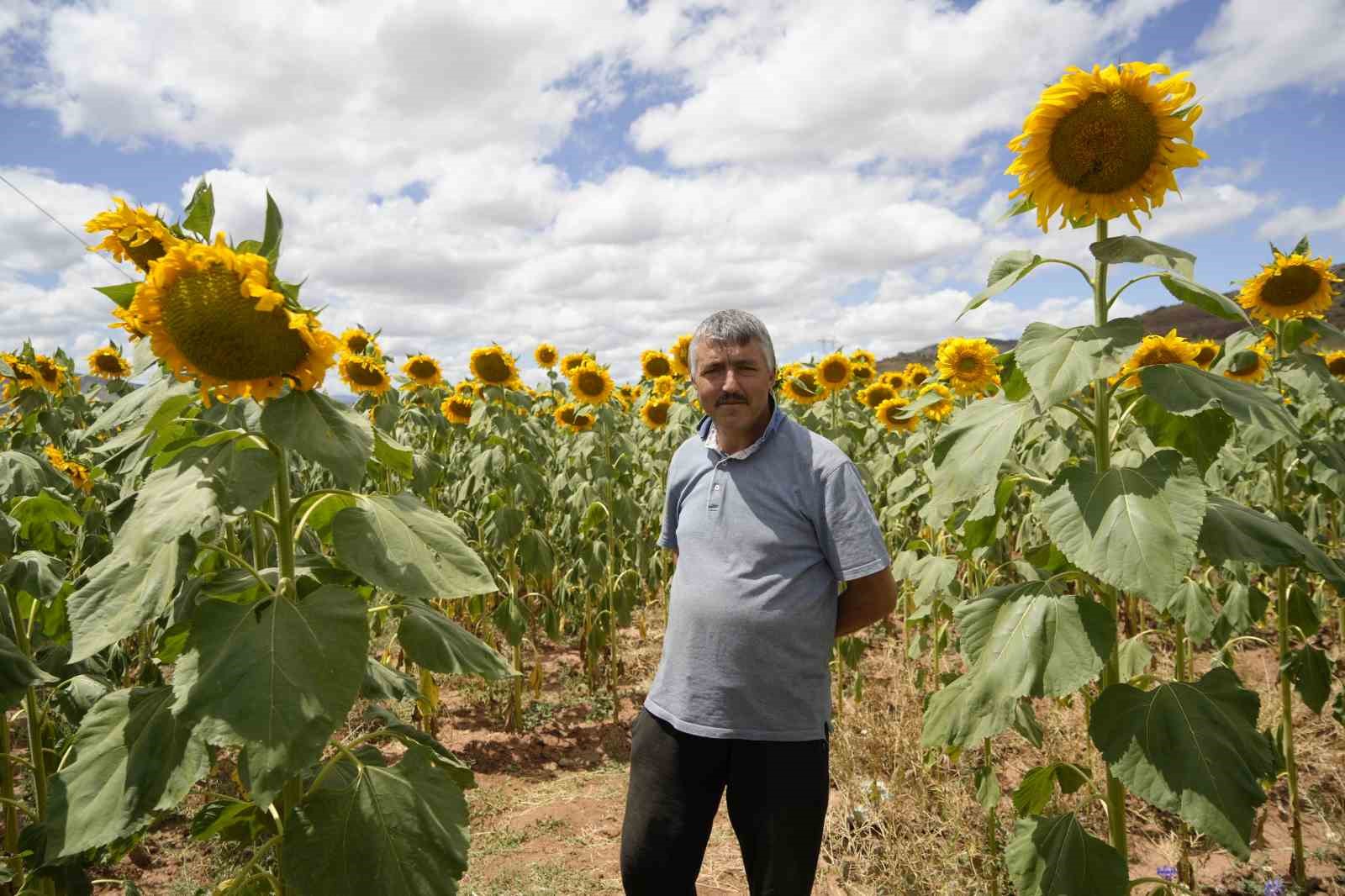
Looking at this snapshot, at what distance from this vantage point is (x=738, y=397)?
2.68m

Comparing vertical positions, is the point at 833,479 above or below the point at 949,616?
above

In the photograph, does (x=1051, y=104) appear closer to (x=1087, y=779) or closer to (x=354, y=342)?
(x=1087, y=779)

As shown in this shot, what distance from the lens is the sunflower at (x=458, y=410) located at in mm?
7090

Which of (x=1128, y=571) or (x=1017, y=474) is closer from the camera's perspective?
(x=1128, y=571)

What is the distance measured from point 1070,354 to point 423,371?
20.5 ft

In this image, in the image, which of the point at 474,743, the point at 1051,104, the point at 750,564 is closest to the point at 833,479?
the point at 750,564

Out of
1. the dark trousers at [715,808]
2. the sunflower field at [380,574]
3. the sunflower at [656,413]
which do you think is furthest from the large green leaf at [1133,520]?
the sunflower at [656,413]

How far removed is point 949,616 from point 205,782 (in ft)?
14.1

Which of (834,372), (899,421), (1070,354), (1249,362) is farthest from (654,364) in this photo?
(1070,354)

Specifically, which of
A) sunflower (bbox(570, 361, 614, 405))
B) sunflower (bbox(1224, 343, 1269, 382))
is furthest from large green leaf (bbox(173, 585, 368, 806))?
sunflower (bbox(570, 361, 614, 405))

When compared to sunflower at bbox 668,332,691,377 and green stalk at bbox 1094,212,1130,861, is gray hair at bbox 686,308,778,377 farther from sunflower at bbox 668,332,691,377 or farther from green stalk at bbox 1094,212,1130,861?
sunflower at bbox 668,332,691,377

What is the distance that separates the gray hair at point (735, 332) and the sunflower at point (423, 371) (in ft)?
15.8

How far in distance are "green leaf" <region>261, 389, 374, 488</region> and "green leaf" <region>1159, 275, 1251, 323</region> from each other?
1706mm

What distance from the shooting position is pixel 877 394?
761cm
